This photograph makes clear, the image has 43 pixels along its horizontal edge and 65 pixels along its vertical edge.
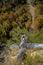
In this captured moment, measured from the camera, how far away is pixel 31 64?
546 centimetres

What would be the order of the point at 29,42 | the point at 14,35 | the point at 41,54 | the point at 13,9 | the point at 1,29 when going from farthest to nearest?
the point at 13,9 → the point at 1,29 → the point at 14,35 → the point at 29,42 → the point at 41,54

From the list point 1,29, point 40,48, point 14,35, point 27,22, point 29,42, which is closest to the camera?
point 40,48

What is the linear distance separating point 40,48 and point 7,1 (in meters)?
5.10

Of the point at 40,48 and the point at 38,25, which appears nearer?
the point at 40,48

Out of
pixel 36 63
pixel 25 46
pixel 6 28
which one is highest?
pixel 36 63

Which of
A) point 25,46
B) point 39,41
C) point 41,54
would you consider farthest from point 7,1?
point 41,54

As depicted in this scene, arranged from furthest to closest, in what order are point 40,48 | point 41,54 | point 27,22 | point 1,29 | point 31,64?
point 27,22 → point 1,29 → point 40,48 → point 41,54 → point 31,64

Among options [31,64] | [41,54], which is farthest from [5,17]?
[31,64]

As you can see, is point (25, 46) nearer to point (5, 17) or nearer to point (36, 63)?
point (36, 63)

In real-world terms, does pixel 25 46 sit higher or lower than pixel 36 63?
lower

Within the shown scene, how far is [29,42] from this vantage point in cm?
833

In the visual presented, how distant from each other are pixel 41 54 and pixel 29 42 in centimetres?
202

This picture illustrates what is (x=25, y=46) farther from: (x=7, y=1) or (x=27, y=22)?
(x=7, y=1)

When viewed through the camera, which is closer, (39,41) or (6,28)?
(39,41)
